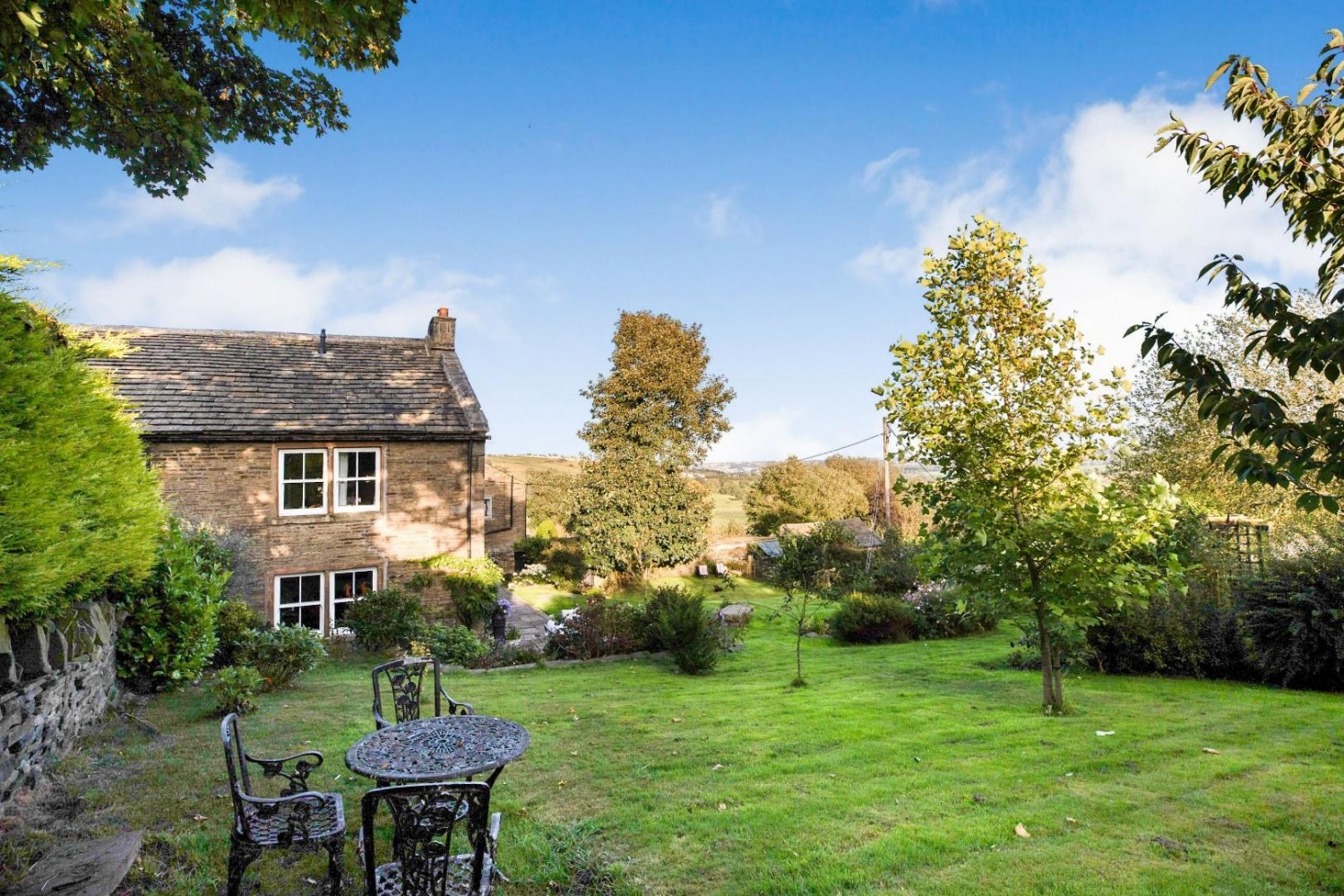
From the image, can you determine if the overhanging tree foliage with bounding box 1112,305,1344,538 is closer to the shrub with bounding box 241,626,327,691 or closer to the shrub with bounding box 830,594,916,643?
the shrub with bounding box 830,594,916,643

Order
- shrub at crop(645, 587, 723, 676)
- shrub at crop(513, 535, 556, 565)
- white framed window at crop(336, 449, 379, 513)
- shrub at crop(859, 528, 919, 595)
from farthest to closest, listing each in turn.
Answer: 1. shrub at crop(513, 535, 556, 565)
2. shrub at crop(859, 528, 919, 595)
3. white framed window at crop(336, 449, 379, 513)
4. shrub at crop(645, 587, 723, 676)

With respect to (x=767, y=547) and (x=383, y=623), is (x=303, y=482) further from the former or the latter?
(x=767, y=547)

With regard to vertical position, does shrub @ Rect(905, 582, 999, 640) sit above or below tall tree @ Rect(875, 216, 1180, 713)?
below

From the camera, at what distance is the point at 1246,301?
473cm

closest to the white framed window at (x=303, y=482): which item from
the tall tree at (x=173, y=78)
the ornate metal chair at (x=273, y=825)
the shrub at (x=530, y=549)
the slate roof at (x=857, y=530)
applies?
the tall tree at (x=173, y=78)

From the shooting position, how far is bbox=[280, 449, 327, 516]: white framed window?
17.0m

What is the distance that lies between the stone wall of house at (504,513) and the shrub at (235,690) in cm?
2516

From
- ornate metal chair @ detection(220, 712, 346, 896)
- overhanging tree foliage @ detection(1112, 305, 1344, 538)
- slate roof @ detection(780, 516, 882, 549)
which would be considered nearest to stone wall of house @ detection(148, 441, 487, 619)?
ornate metal chair @ detection(220, 712, 346, 896)

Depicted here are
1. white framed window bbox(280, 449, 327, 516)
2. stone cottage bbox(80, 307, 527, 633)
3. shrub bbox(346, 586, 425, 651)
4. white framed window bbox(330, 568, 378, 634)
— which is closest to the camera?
shrub bbox(346, 586, 425, 651)

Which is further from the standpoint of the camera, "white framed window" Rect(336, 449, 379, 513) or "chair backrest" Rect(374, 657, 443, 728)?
"white framed window" Rect(336, 449, 379, 513)

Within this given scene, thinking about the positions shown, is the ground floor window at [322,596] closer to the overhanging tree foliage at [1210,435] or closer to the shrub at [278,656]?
the shrub at [278,656]

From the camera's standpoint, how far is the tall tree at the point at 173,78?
18.1 ft

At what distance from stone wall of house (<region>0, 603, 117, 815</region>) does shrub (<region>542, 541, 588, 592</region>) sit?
2439 cm

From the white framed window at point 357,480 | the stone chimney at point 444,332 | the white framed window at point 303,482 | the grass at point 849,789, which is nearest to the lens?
the grass at point 849,789
